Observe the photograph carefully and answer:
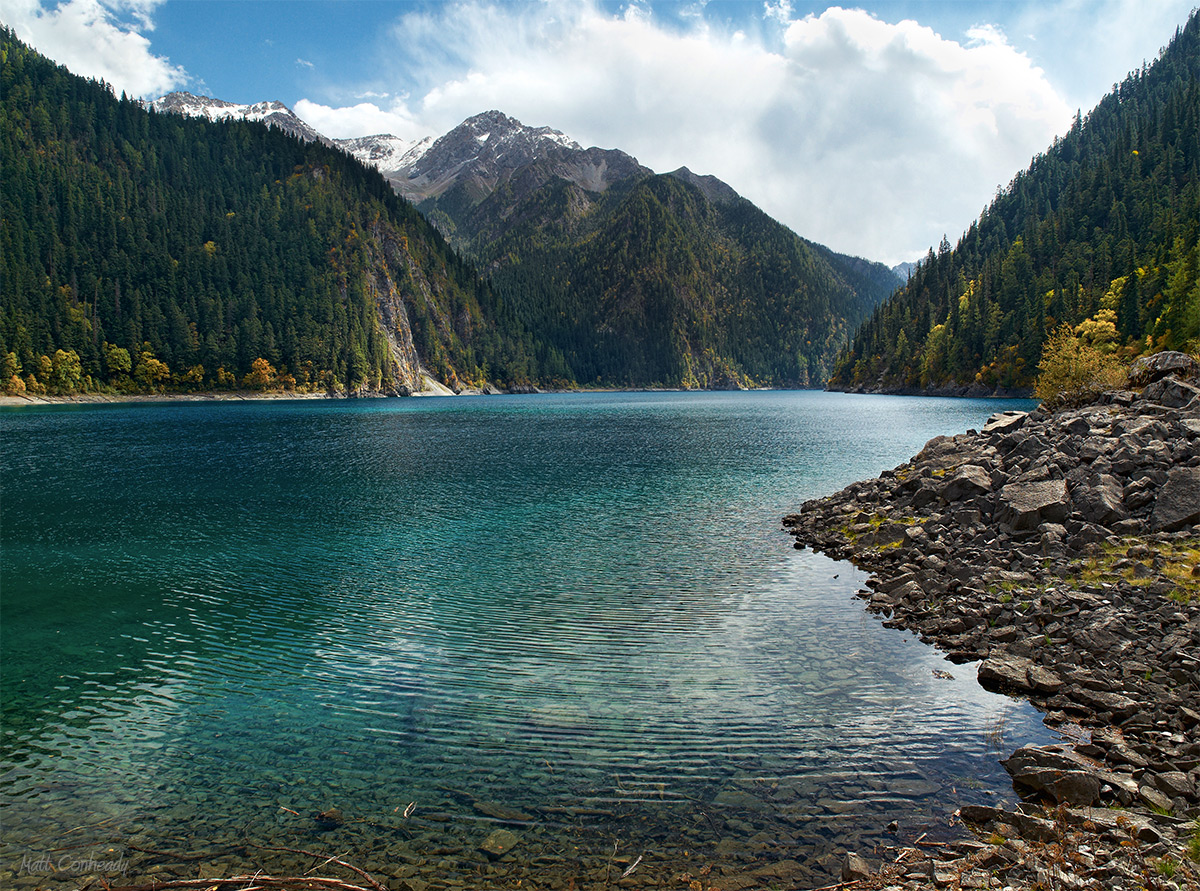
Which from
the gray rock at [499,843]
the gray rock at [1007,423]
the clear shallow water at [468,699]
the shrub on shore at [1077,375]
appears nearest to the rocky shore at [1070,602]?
the gray rock at [1007,423]

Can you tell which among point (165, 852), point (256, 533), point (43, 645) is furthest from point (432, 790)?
point (256, 533)

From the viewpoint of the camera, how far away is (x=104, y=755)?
11414mm

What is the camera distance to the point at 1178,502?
1875cm

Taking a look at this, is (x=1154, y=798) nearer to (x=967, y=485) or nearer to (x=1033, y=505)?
(x=1033, y=505)

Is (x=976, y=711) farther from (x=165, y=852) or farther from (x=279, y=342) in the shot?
(x=279, y=342)

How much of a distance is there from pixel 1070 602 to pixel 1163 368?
24.8 m

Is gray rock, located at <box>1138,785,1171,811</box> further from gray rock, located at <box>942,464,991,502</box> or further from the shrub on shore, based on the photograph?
the shrub on shore

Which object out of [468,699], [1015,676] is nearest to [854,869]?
[1015,676]

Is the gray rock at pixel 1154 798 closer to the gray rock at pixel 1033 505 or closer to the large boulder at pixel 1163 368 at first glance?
the gray rock at pixel 1033 505

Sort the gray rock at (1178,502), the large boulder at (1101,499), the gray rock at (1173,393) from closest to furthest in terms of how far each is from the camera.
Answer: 1. the gray rock at (1178,502)
2. the large boulder at (1101,499)
3. the gray rock at (1173,393)

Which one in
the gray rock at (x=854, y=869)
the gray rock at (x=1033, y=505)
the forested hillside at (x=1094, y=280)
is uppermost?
the forested hillside at (x=1094, y=280)

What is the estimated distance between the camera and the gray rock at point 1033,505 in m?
20.9

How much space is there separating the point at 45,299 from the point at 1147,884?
20450cm

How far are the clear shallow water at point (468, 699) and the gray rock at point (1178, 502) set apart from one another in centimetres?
871
